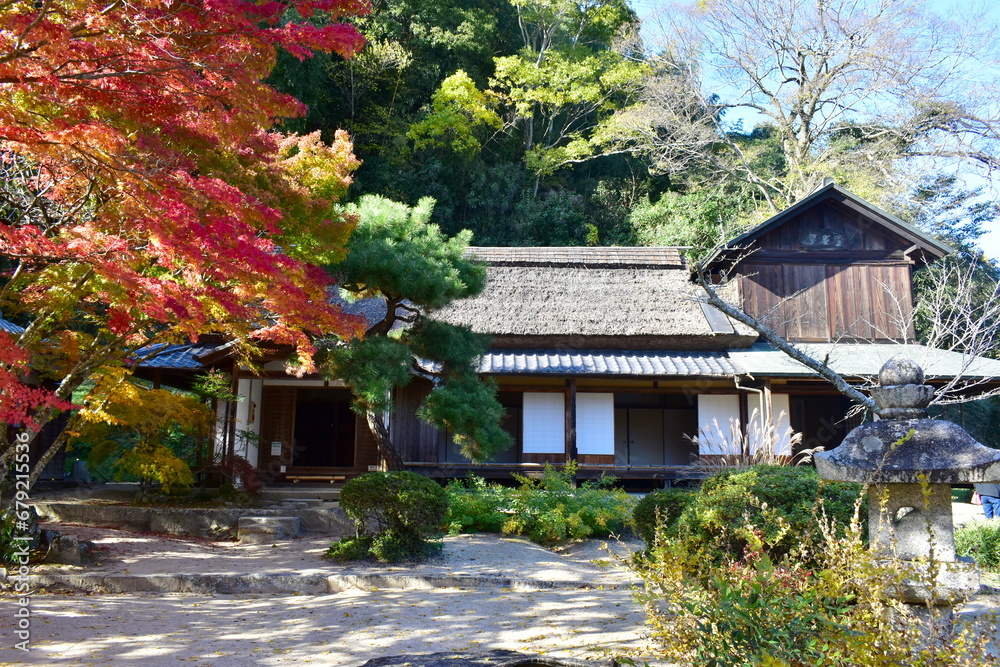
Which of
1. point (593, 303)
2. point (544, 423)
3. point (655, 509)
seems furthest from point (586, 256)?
point (655, 509)

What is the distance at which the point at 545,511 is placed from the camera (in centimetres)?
896

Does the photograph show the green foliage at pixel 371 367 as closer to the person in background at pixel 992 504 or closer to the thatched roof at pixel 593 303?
the thatched roof at pixel 593 303

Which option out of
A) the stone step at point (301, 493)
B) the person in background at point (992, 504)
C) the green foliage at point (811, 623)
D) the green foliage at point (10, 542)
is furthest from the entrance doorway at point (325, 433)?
the green foliage at point (811, 623)

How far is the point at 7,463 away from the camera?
681 cm

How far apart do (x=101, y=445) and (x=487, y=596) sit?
643 centimetres

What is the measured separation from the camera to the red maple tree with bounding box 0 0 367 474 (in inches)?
179

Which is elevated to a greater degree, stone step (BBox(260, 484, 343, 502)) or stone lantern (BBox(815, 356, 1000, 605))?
stone lantern (BBox(815, 356, 1000, 605))

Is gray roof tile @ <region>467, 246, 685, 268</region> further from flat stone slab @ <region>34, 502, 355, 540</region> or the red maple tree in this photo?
the red maple tree

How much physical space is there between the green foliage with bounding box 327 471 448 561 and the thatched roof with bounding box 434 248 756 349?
6345 mm

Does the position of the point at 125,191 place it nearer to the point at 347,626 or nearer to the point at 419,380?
the point at 347,626

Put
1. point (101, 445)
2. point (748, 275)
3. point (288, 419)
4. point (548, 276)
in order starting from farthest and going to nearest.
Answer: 1. point (548, 276)
2. point (748, 275)
3. point (288, 419)
4. point (101, 445)

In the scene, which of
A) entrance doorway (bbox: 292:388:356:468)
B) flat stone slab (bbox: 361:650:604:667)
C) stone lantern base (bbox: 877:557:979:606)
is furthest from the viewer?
entrance doorway (bbox: 292:388:356:468)

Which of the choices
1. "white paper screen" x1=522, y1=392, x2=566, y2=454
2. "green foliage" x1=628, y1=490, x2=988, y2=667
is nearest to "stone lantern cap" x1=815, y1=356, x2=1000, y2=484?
"green foliage" x1=628, y1=490, x2=988, y2=667

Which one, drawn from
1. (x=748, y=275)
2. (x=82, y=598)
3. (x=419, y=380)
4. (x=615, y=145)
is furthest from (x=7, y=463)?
(x=615, y=145)
